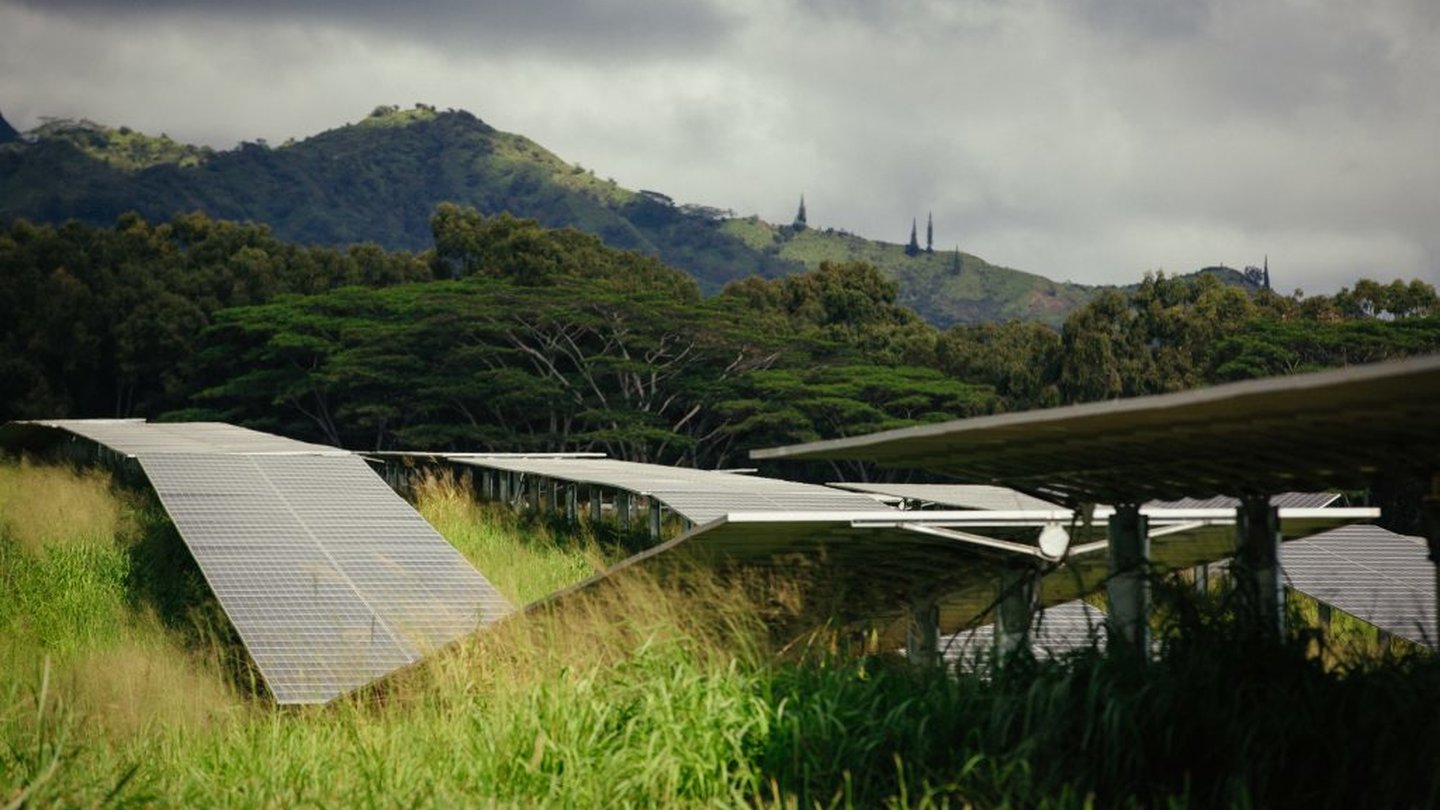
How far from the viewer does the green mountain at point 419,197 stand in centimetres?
14612

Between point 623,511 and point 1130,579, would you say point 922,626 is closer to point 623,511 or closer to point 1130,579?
point 1130,579

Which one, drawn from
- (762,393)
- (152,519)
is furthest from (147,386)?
(152,519)

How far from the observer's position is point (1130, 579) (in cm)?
609

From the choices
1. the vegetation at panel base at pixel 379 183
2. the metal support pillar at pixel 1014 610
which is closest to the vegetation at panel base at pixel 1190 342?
the metal support pillar at pixel 1014 610

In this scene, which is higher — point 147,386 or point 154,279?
point 154,279

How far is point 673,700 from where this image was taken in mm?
5922

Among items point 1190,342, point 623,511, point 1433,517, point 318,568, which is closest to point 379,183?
point 1190,342

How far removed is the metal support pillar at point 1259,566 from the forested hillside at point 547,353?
128 ft

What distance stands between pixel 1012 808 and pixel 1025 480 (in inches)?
87.8

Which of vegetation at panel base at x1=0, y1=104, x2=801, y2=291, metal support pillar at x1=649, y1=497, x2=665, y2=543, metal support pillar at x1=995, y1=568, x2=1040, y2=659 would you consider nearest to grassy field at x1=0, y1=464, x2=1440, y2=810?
metal support pillar at x1=995, y1=568, x2=1040, y2=659

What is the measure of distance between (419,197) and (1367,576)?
576ft

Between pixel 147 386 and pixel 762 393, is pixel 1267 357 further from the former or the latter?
pixel 147 386

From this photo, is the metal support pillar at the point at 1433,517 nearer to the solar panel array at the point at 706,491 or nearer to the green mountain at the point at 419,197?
the solar panel array at the point at 706,491

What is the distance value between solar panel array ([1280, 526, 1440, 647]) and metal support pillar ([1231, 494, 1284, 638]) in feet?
19.3
